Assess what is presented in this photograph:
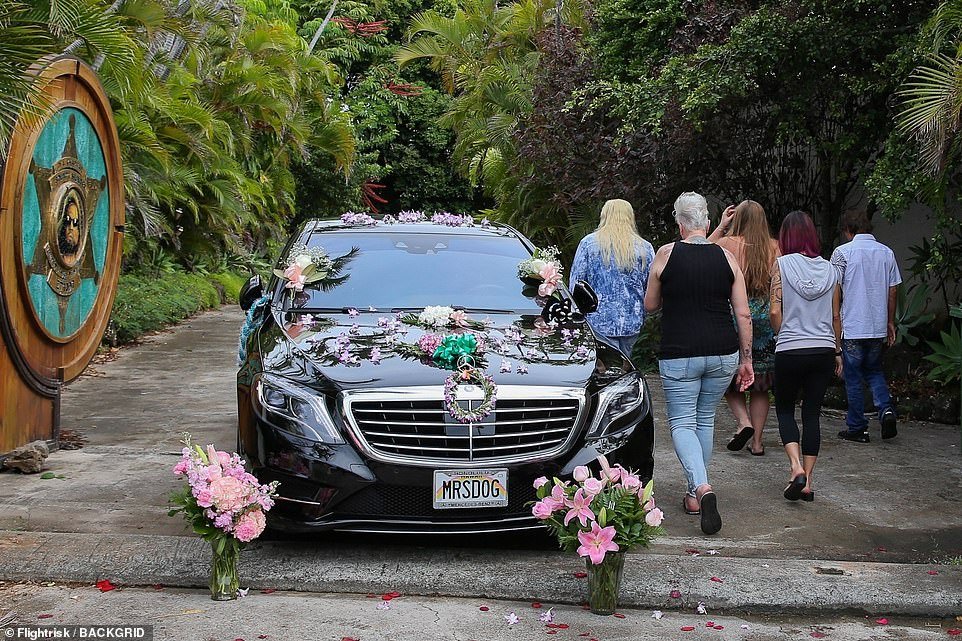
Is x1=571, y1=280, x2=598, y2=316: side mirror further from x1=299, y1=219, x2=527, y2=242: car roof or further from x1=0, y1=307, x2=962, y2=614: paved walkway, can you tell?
x1=0, y1=307, x2=962, y2=614: paved walkway

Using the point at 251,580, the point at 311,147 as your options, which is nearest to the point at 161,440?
the point at 251,580

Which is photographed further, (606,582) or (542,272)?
(542,272)

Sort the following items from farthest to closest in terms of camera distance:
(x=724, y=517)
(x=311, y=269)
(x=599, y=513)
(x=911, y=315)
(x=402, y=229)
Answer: (x=911, y=315) < (x=402, y=229) < (x=311, y=269) < (x=724, y=517) < (x=599, y=513)

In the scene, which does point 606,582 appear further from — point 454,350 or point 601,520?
point 454,350

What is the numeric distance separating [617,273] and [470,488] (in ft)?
9.88


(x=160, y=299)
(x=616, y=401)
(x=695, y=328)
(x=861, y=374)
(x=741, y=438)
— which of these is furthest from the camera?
(x=160, y=299)

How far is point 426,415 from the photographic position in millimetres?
5422

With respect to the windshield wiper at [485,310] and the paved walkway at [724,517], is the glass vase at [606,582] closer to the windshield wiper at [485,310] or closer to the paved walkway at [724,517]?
the paved walkway at [724,517]

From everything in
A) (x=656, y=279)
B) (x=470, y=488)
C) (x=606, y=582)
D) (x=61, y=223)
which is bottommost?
(x=606, y=582)

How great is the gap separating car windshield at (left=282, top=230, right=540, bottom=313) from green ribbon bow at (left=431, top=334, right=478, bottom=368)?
0.96 metres

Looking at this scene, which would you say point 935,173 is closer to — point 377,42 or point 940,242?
point 940,242

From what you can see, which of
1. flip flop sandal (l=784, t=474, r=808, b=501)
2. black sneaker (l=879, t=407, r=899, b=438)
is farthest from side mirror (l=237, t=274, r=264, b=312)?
black sneaker (l=879, t=407, r=899, b=438)

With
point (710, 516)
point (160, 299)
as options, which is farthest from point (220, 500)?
point (160, 299)

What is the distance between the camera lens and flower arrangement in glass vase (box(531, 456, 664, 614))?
4.88 m
